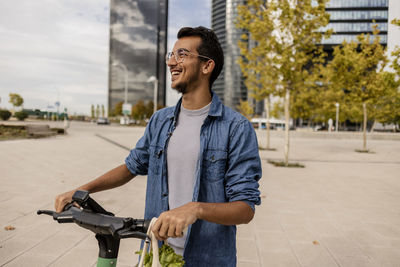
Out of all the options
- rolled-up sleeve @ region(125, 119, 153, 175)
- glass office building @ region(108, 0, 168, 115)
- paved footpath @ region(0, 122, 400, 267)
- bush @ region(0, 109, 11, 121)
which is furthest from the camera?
glass office building @ region(108, 0, 168, 115)

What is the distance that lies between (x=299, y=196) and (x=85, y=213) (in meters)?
6.23

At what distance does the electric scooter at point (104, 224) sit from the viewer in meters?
1.13

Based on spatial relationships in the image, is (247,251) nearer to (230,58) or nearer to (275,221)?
(275,221)

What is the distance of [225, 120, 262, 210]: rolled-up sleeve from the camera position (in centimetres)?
133

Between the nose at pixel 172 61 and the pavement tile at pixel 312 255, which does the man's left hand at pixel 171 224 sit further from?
the pavement tile at pixel 312 255

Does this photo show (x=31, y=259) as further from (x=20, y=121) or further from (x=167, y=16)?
(x=167, y=16)

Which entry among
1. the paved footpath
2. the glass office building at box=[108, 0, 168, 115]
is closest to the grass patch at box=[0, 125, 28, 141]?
the paved footpath

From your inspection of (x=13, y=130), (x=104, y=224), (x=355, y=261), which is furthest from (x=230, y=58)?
(x=104, y=224)

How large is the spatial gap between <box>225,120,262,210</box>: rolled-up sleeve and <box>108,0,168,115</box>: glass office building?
120 meters

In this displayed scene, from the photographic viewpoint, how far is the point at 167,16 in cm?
12600

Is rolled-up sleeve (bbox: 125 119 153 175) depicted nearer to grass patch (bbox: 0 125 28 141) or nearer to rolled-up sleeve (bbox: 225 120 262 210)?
rolled-up sleeve (bbox: 225 120 262 210)

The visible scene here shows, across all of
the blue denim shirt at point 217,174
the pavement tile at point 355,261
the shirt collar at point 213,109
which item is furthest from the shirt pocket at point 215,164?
the pavement tile at point 355,261

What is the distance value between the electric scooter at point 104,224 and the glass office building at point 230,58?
419 feet

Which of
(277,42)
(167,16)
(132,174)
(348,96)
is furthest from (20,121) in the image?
(167,16)
